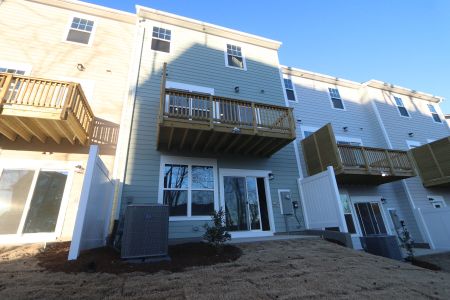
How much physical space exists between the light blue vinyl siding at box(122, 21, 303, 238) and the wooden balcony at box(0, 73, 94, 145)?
1815 mm

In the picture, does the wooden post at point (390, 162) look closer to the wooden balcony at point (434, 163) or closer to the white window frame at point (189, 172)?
the wooden balcony at point (434, 163)

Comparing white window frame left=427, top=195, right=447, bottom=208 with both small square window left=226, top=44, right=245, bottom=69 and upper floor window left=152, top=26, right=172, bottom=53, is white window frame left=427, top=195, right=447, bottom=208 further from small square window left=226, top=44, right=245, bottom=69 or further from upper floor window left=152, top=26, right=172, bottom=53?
upper floor window left=152, top=26, right=172, bottom=53

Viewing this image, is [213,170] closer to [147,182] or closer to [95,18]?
[147,182]

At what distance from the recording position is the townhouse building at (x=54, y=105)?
6258 millimetres

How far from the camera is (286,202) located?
30.1ft

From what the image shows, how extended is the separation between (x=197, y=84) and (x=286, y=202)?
6.17m

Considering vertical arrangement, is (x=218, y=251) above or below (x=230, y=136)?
below

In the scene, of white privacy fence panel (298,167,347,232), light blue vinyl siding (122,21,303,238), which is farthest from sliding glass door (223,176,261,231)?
white privacy fence panel (298,167,347,232)

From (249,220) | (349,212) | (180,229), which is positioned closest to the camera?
(180,229)

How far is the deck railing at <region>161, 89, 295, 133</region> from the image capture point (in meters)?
7.50

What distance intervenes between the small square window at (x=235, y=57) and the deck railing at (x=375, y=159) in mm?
6057

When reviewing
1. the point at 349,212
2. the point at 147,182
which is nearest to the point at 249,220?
the point at 147,182

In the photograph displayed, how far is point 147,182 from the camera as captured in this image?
7.65 m

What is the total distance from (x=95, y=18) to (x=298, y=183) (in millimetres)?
11431
